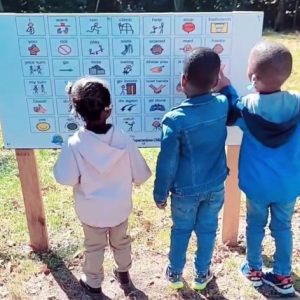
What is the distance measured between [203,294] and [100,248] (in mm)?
687

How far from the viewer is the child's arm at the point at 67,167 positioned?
8.37 feet

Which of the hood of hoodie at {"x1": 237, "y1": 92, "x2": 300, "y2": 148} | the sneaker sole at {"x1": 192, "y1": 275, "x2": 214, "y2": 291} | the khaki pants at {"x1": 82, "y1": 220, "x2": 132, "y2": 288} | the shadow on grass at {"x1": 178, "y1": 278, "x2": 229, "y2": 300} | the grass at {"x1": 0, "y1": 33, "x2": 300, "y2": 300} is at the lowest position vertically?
the grass at {"x1": 0, "y1": 33, "x2": 300, "y2": 300}

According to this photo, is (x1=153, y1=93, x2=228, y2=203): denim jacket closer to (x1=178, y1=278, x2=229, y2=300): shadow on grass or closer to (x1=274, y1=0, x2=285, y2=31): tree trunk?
(x1=178, y1=278, x2=229, y2=300): shadow on grass

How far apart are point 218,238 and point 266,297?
67 centimetres

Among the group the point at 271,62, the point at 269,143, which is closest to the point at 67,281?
the point at 269,143

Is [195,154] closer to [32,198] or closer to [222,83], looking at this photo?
[222,83]

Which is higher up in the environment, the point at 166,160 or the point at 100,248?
the point at 166,160

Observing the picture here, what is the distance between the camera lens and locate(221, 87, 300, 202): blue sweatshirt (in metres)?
2.53

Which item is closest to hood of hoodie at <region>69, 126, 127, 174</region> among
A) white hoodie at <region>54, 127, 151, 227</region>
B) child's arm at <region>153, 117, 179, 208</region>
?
white hoodie at <region>54, 127, 151, 227</region>

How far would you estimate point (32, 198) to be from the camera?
3.21 meters

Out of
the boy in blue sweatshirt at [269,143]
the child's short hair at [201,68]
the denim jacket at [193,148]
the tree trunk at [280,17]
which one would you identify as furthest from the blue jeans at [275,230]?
the tree trunk at [280,17]

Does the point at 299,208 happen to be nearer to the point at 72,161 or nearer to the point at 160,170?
the point at 160,170

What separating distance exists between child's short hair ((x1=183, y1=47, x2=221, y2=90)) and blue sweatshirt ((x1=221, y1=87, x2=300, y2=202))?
9.8 inches

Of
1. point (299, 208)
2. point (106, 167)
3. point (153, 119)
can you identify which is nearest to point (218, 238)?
point (299, 208)
